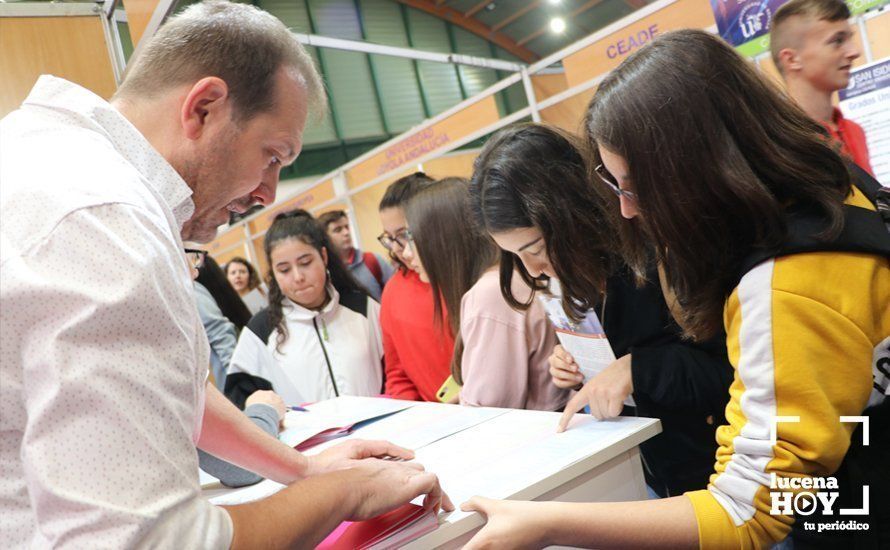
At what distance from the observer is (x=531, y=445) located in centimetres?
125

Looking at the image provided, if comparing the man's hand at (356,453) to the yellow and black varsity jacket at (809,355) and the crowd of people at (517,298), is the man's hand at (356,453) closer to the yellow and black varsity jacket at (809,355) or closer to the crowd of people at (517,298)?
the crowd of people at (517,298)

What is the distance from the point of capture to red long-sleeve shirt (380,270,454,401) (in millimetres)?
2479

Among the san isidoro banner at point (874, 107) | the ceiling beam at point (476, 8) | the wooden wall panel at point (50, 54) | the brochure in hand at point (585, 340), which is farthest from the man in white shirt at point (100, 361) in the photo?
the ceiling beam at point (476, 8)

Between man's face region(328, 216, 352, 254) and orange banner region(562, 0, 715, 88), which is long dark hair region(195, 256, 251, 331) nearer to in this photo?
man's face region(328, 216, 352, 254)

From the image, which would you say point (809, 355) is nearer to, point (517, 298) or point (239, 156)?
point (239, 156)

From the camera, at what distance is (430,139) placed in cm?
518

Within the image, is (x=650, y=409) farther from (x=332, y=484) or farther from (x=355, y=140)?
(x=355, y=140)

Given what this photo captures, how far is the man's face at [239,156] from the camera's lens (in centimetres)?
96

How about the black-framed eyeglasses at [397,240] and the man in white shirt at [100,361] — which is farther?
the black-framed eyeglasses at [397,240]

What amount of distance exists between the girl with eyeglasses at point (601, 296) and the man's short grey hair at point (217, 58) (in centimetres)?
69

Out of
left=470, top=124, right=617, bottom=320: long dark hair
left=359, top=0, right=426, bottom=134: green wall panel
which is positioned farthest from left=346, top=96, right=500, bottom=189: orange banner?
left=359, top=0, right=426, bottom=134: green wall panel

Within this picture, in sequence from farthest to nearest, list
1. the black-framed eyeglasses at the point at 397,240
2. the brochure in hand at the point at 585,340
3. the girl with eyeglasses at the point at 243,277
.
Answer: the girl with eyeglasses at the point at 243,277
the black-framed eyeglasses at the point at 397,240
the brochure in hand at the point at 585,340

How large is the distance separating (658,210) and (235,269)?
557cm

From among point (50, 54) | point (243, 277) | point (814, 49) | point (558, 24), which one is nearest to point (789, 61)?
point (814, 49)
